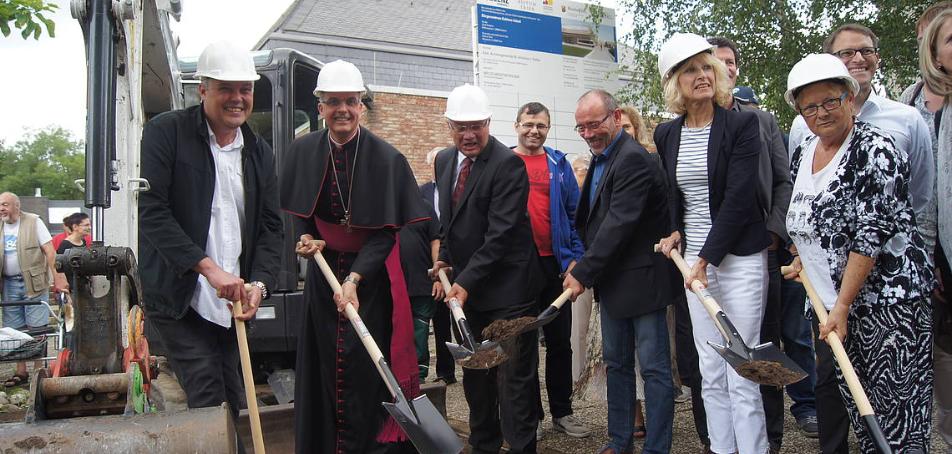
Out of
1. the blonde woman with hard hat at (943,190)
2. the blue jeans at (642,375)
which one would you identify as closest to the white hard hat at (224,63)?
the blue jeans at (642,375)

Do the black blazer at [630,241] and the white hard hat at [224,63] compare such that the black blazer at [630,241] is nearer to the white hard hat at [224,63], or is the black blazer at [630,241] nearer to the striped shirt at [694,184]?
the striped shirt at [694,184]

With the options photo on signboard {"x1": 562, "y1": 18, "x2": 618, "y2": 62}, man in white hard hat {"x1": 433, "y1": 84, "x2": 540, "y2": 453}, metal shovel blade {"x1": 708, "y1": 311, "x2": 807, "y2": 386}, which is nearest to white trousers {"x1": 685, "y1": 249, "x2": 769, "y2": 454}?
metal shovel blade {"x1": 708, "y1": 311, "x2": 807, "y2": 386}

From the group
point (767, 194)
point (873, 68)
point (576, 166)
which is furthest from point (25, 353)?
point (873, 68)

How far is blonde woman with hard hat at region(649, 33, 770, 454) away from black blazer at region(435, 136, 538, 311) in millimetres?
942

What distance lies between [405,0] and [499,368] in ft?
81.4

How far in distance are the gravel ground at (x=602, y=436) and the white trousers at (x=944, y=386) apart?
94 centimetres

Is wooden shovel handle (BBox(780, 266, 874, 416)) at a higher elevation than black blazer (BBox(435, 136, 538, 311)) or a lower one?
lower

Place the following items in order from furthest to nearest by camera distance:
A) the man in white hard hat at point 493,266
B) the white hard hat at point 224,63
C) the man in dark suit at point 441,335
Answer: the man in dark suit at point 441,335 < the man in white hard hat at point 493,266 < the white hard hat at point 224,63

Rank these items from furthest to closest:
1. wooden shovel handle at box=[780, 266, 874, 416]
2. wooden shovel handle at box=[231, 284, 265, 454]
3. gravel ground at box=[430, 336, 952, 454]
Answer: gravel ground at box=[430, 336, 952, 454]
wooden shovel handle at box=[231, 284, 265, 454]
wooden shovel handle at box=[780, 266, 874, 416]

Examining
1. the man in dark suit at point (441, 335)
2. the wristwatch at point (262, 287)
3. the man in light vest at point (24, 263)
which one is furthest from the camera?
the man in light vest at point (24, 263)

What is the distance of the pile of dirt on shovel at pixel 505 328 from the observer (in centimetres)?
448

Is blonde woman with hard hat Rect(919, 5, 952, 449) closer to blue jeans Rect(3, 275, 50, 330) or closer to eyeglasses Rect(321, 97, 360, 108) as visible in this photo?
eyeglasses Rect(321, 97, 360, 108)

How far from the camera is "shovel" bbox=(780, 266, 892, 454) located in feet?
9.31

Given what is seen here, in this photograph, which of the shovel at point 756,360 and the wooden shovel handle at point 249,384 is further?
the wooden shovel handle at point 249,384
